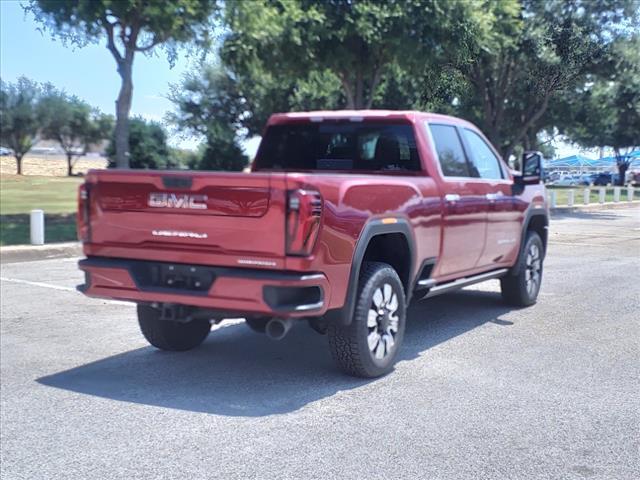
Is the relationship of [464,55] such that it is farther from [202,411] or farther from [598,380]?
[202,411]

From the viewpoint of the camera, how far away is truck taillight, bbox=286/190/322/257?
17.0ft

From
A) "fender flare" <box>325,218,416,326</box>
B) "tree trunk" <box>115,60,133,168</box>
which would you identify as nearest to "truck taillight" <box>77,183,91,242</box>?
"fender flare" <box>325,218,416,326</box>

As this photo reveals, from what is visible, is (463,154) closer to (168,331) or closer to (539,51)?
(168,331)

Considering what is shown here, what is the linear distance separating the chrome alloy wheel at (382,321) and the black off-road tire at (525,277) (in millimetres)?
2892

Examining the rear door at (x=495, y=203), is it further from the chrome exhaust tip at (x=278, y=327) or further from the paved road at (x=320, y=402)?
the chrome exhaust tip at (x=278, y=327)

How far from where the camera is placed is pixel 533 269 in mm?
9289

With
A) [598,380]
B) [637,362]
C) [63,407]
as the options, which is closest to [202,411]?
[63,407]

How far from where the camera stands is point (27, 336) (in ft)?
25.7

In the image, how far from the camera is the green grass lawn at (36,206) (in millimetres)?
15899

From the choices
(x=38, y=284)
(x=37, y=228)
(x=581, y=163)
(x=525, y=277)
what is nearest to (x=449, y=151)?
(x=525, y=277)

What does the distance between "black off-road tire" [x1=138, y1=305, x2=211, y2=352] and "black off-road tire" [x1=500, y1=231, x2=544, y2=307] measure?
3.62 m

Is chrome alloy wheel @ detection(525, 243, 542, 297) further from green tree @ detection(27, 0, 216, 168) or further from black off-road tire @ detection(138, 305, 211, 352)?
green tree @ detection(27, 0, 216, 168)

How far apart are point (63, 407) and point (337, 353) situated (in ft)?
6.62

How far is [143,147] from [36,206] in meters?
5.18
